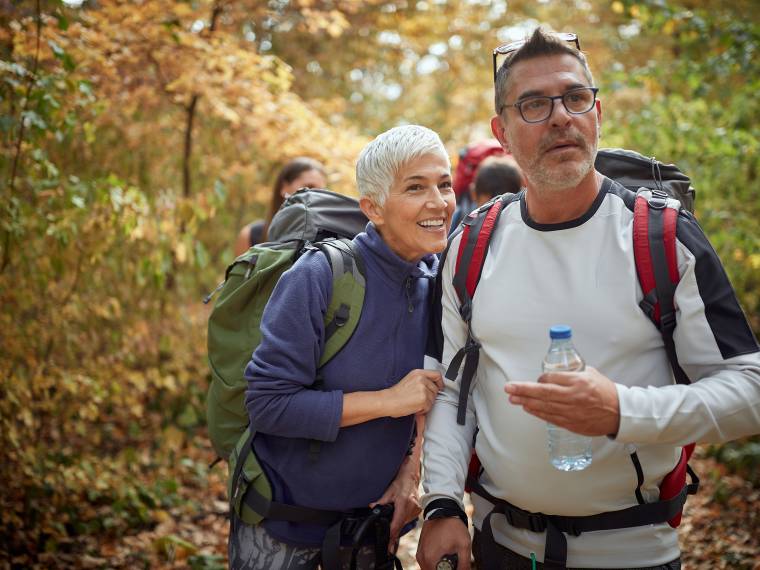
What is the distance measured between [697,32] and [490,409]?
4.81 metres

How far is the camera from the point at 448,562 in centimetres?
202

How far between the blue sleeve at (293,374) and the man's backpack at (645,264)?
440 mm

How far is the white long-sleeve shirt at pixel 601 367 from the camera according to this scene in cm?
Answer: 172

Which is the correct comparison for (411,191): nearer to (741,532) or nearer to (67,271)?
(67,271)

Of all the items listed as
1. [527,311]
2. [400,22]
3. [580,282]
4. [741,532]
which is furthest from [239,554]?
[400,22]

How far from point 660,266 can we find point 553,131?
0.53 m

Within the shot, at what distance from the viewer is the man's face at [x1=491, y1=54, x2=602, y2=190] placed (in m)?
2.01

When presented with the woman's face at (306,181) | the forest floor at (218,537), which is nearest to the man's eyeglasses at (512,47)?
the woman's face at (306,181)

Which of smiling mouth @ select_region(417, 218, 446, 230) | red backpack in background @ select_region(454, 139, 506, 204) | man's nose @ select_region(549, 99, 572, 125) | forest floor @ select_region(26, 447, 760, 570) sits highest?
red backpack in background @ select_region(454, 139, 506, 204)

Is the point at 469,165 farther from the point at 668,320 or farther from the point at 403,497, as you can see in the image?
the point at 668,320

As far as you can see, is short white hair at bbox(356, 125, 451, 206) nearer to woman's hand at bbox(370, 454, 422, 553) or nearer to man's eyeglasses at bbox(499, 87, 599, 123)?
man's eyeglasses at bbox(499, 87, 599, 123)

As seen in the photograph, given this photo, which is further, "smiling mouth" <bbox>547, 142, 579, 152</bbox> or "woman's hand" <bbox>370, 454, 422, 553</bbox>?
"woman's hand" <bbox>370, 454, 422, 553</bbox>

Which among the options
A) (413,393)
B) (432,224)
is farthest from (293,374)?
(432,224)

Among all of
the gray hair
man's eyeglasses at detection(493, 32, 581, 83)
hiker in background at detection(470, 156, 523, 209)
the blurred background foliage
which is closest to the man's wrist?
the gray hair
